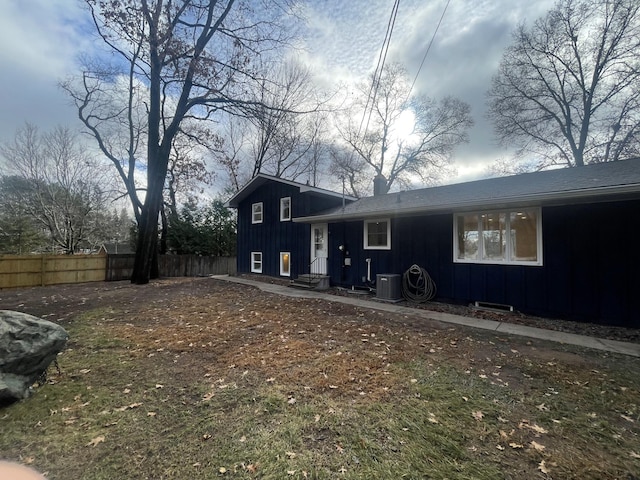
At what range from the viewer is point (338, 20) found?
24.8 ft

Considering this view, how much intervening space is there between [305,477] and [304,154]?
75.2ft

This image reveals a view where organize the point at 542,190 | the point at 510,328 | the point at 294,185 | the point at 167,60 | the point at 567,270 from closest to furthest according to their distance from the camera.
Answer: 1. the point at 510,328
2. the point at 567,270
3. the point at 542,190
4. the point at 167,60
5. the point at 294,185

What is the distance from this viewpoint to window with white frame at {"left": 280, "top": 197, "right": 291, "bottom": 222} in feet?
41.3

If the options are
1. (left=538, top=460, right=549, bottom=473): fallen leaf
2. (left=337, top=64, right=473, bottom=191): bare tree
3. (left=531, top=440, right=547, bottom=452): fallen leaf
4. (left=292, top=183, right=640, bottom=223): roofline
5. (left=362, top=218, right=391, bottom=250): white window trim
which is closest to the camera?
(left=538, top=460, right=549, bottom=473): fallen leaf

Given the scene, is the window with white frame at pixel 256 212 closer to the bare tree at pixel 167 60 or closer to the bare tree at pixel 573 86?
the bare tree at pixel 167 60

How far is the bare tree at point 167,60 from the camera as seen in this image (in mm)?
9078

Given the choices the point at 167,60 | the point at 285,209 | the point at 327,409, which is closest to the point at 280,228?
the point at 285,209

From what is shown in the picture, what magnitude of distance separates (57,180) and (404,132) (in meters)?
24.8

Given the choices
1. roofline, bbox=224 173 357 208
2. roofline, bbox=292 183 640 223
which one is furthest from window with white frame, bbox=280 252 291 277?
roofline, bbox=292 183 640 223

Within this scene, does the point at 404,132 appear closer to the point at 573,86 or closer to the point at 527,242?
the point at 573,86

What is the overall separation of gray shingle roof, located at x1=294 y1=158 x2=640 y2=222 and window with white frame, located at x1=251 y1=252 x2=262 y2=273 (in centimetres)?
651

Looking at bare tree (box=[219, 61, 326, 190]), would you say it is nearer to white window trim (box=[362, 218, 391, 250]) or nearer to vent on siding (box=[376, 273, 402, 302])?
white window trim (box=[362, 218, 391, 250])

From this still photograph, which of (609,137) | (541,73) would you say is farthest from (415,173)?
(609,137)

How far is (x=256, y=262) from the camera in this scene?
1452 cm
